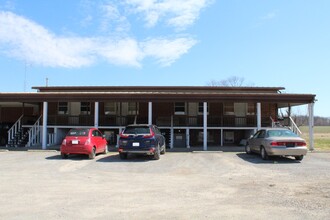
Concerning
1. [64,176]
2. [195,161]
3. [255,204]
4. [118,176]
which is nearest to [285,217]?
[255,204]

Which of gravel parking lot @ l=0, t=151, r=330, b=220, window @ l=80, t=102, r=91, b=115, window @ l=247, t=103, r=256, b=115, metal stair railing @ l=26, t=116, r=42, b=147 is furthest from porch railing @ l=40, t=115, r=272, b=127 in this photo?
gravel parking lot @ l=0, t=151, r=330, b=220

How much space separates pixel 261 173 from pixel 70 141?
8.97 metres

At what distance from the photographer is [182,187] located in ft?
28.8

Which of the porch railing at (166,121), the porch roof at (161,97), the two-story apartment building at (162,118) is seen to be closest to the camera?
the porch roof at (161,97)

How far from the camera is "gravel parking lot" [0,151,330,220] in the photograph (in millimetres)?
6238

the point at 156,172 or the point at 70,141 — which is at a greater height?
the point at 70,141

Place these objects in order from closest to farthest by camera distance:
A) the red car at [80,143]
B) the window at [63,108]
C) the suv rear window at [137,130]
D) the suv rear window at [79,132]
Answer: the suv rear window at [137,130]
the red car at [80,143]
the suv rear window at [79,132]
the window at [63,108]

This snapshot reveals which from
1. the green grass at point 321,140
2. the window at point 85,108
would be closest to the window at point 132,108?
the window at point 85,108

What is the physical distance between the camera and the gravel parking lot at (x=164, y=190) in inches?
246

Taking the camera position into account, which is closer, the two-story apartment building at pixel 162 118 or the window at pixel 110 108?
the two-story apartment building at pixel 162 118

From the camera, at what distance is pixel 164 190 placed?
839cm

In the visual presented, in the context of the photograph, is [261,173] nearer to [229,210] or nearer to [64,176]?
[229,210]

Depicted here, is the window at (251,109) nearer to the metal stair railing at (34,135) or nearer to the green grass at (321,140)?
the green grass at (321,140)

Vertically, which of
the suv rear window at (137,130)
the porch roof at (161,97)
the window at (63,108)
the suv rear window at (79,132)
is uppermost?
the porch roof at (161,97)
